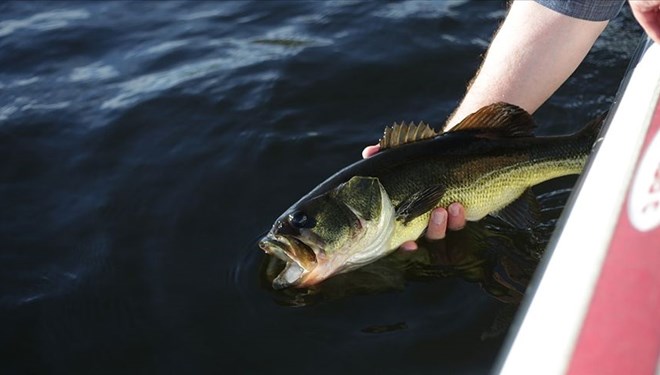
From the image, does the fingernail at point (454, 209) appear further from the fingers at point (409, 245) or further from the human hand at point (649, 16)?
the human hand at point (649, 16)

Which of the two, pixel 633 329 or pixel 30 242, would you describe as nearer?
pixel 633 329

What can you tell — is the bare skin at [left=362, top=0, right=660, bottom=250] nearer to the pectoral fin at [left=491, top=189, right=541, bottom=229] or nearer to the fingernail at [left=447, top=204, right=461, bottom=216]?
the fingernail at [left=447, top=204, right=461, bottom=216]

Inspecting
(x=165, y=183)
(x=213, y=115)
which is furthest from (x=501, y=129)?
(x=213, y=115)

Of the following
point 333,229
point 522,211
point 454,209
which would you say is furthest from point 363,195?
point 522,211

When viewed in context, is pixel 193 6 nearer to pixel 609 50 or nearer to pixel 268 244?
pixel 609 50

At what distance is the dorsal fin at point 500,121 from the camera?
3678 millimetres

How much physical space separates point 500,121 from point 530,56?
38 centimetres

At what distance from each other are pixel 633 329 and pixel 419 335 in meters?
1.95

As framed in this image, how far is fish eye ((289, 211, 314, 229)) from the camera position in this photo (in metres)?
3.38

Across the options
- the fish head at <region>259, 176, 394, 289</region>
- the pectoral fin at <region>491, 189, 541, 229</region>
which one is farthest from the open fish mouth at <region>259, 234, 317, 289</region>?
the pectoral fin at <region>491, 189, 541, 229</region>

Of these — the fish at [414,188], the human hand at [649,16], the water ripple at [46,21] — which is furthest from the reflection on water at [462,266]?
the water ripple at [46,21]

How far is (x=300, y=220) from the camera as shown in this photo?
11.1 feet

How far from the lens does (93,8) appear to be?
24.7ft

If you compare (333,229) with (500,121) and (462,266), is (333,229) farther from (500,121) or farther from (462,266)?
(500,121)
